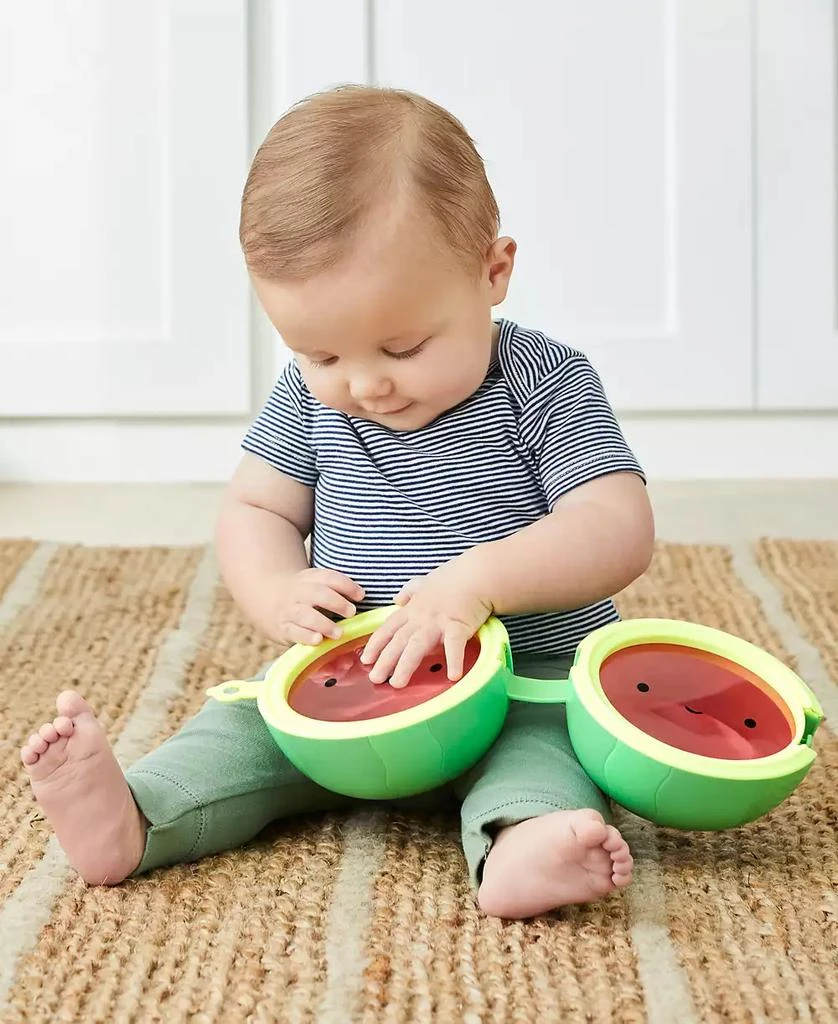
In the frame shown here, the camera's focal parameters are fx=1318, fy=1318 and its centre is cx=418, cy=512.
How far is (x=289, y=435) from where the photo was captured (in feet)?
2.74

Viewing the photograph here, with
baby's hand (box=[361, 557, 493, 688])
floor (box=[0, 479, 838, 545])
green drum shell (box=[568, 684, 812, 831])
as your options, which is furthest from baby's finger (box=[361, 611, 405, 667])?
floor (box=[0, 479, 838, 545])

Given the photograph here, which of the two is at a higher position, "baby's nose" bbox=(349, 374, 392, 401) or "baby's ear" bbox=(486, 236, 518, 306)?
"baby's ear" bbox=(486, 236, 518, 306)

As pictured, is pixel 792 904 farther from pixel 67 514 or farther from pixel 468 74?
pixel 468 74

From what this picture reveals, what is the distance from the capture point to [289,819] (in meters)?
0.73

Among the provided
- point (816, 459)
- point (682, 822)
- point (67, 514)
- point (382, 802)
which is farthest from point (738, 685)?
point (816, 459)

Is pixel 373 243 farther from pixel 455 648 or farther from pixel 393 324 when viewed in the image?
pixel 455 648

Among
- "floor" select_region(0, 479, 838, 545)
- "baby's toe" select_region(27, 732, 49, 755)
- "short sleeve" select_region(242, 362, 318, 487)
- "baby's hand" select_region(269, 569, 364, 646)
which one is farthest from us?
"floor" select_region(0, 479, 838, 545)

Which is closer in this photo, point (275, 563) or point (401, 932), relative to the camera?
point (401, 932)

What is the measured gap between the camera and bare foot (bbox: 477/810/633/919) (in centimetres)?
56

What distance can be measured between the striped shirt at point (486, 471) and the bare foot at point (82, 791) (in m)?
0.21

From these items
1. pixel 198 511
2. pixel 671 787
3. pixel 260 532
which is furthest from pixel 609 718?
pixel 198 511

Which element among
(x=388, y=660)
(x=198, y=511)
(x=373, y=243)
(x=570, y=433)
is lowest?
(x=198, y=511)

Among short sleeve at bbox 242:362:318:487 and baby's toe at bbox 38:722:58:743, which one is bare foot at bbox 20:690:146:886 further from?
short sleeve at bbox 242:362:318:487

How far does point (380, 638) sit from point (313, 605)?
0.23 ft
